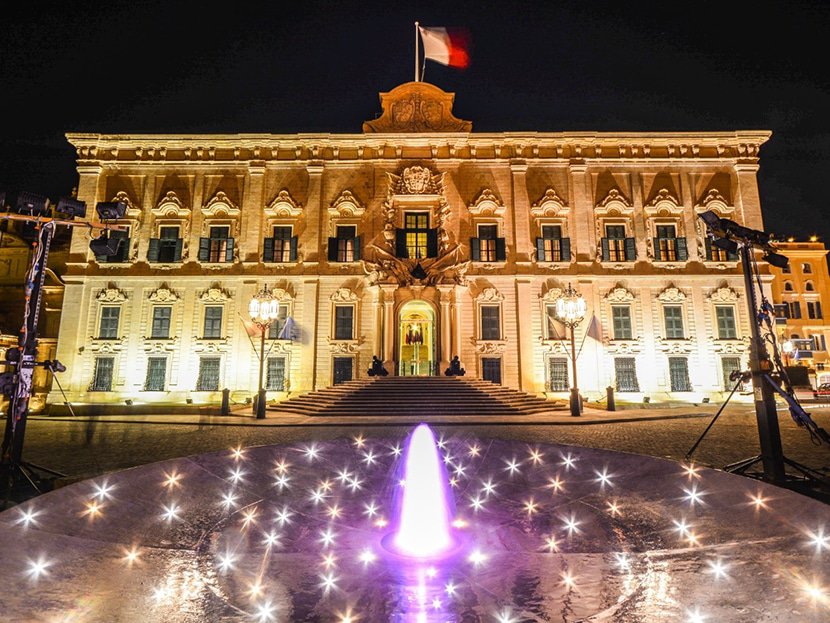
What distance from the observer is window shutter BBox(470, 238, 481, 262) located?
2386 cm

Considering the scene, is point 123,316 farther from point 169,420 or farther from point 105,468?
point 105,468

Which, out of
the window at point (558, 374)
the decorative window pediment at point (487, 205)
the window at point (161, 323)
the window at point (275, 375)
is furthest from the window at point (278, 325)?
the window at point (558, 374)

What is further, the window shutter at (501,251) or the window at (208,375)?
the window shutter at (501,251)

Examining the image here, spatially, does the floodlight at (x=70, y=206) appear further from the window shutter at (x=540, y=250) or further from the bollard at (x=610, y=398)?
the window shutter at (x=540, y=250)

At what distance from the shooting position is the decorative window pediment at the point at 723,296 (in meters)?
23.3

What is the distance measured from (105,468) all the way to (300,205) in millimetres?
19281

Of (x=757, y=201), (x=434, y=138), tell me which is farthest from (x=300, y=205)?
(x=757, y=201)

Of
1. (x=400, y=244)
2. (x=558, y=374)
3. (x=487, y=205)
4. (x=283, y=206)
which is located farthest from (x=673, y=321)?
(x=283, y=206)

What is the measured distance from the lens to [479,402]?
17234 mm

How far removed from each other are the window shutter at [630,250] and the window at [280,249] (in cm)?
1745

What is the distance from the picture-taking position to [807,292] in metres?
43.1

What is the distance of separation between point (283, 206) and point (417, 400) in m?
13.5

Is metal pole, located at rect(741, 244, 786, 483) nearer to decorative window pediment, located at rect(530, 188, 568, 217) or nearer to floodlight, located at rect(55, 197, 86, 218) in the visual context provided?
floodlight, located at rect(55, 197, 86, 218)

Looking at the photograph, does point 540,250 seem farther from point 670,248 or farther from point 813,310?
point 813,310
